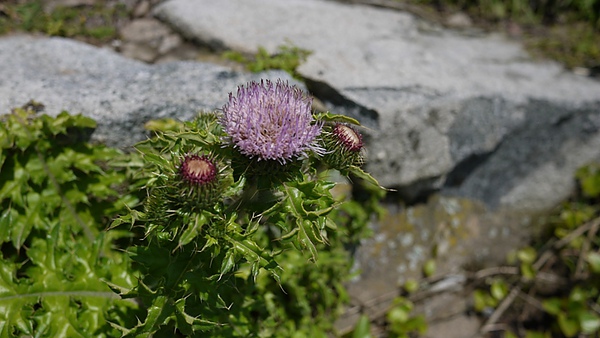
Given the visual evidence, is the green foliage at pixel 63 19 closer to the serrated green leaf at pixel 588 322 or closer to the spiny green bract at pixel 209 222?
the spiny green bract at pixel 209 222

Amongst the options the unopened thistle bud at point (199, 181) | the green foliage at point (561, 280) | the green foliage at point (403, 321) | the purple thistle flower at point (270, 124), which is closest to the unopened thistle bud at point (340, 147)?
the purple thistle flower at point (270, 124)

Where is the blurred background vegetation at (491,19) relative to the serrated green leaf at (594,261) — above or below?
above

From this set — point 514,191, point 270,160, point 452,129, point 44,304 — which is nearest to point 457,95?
point 452,129

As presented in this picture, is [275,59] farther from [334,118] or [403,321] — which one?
[403,321]

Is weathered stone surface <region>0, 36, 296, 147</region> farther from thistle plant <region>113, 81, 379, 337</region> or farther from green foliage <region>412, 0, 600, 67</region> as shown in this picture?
green foliage <region>412, 0, 600, 67</region>

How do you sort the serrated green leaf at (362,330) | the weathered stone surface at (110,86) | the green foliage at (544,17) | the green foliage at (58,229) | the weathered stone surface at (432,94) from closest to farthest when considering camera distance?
the green foliage at (58,229) < the weathered stone surface at (110,86) < the serrated green leaf at (362,330) < the weathered stone surface at (432,94) < the green foliage at (544,17)

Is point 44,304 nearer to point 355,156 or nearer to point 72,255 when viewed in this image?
point 72,255
